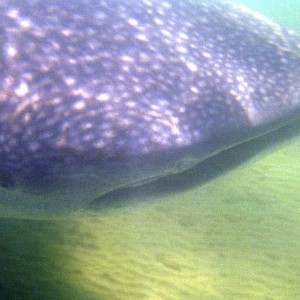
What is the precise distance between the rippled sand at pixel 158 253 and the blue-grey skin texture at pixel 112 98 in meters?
0.49

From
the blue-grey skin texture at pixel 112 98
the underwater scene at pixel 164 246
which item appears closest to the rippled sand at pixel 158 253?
the underwater scene at pixel 164 246

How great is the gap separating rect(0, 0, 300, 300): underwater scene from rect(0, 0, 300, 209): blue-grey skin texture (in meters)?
0.33

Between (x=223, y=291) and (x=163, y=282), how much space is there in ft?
1.69

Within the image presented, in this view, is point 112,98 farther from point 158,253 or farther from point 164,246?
point 164,246

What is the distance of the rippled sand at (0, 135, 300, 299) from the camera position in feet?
10.1

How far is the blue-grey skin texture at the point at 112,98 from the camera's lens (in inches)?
80.6

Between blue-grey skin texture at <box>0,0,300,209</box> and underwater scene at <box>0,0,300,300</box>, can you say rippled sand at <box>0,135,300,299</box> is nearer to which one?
underwater scene at <box>0,0,300,300</box>

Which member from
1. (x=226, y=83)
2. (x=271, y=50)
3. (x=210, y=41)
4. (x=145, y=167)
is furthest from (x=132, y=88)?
(x=271, y=50)

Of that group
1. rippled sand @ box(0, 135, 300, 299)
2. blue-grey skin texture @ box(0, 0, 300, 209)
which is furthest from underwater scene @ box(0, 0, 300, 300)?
blue-grey skin texture @ box(0, 0, 300, 209)

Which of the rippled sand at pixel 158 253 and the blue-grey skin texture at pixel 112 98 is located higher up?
the blue-grey skin texture at pixel 112 98

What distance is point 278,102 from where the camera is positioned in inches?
100.0

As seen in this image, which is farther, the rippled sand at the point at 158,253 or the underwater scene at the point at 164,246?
the rippled sand at the point at 158,253

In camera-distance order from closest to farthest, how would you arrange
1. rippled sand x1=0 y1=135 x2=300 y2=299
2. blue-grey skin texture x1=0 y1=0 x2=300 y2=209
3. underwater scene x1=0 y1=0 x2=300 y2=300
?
1. blue-grey skin texture x1=0 y1=0 x2=300 y2=209
2. underwater scene x1=0 y1=0 x2=300 y2=300
3. rippled sand x1=0 y1=135 x2=300 y2=299

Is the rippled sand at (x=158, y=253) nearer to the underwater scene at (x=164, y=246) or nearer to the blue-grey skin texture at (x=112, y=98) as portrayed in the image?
the underwater scene at (x=164, y=246)
